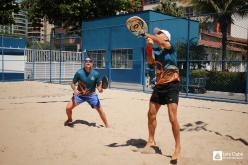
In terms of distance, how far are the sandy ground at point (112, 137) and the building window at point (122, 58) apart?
439 inches

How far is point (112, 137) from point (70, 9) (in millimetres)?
25047

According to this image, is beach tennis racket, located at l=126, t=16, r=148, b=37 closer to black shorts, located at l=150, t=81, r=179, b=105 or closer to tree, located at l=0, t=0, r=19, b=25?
black shorts, located at l=150, t=81, r=179, b=105

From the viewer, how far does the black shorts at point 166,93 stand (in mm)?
4594

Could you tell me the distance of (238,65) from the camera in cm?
1633

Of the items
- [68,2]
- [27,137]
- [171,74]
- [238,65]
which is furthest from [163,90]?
[68,2]

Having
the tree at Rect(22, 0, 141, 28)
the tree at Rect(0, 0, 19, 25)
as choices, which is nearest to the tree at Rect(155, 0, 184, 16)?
the tree at Rect(22, 0, 141, 28)

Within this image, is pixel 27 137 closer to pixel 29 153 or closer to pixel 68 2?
pixel 29 153

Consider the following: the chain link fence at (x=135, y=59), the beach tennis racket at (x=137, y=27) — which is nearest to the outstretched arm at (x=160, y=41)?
the beach tennis racket at (x=137, y=27)

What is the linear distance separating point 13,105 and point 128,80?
36.4 ft

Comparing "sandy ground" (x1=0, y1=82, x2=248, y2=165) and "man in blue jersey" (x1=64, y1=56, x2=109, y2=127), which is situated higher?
"man in blue jersey" (x1=64, y1=56, x2=109, y2=127)

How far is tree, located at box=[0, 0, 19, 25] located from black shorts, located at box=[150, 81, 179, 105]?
27309 mm

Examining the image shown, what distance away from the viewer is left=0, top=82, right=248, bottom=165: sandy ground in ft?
15.3

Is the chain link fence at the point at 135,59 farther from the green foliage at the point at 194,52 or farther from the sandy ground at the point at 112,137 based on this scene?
the sandy ground at the point at 112,137

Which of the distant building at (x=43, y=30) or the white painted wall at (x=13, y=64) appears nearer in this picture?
the distant building at (x=43, y=30)
